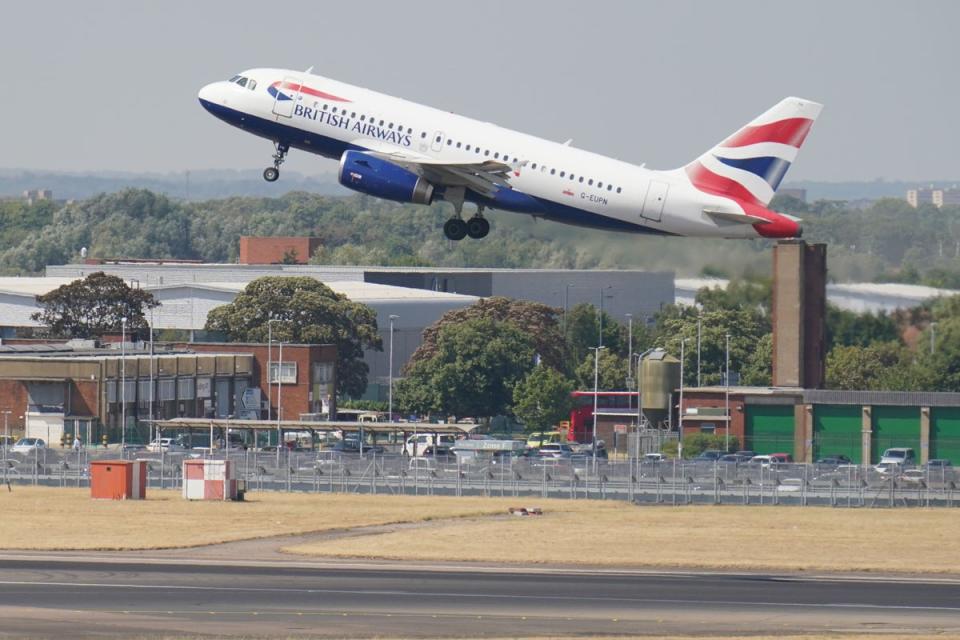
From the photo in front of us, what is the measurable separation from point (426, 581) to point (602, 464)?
149 feet

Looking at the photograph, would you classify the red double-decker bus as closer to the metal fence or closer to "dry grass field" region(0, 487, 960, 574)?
the metal fence

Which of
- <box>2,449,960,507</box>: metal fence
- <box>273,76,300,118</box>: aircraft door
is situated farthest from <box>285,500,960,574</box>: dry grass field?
<box>273,76,300,118</box>: aircraft door

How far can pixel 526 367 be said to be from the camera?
177750 mm

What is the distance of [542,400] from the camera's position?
167875 millimetres

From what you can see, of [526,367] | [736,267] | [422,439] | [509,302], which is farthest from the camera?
[509,302]

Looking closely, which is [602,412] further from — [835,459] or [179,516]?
[179,516]

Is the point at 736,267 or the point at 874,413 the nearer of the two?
the point at 736,267

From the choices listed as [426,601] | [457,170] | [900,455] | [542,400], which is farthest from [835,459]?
[426,601]

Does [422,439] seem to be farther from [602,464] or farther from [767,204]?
[767,204]

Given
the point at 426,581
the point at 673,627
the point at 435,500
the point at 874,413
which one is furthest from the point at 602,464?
the point at 673,627

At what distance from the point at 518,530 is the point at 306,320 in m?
105

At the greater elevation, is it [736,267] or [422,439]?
[736,267]

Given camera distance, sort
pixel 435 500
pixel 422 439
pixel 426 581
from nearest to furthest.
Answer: pixel 426 581 → pixel 435 500 → pixel 422 439

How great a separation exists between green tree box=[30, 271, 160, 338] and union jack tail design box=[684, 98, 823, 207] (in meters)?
113
